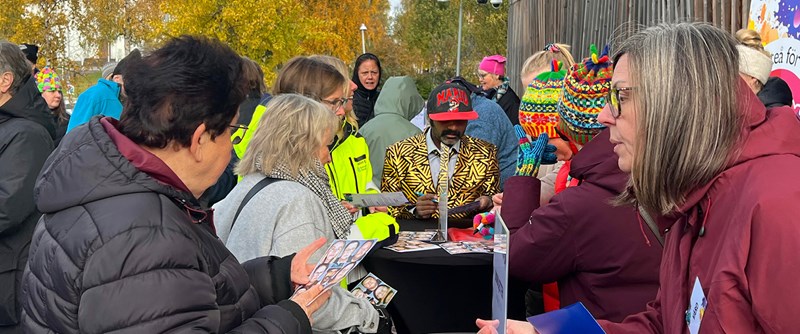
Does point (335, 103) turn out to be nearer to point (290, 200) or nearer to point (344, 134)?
point (344, 134)

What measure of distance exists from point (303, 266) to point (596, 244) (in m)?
1.15

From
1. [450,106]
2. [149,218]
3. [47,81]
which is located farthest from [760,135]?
[47,81]

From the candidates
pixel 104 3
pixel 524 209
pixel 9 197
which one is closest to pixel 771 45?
pixel 524 209

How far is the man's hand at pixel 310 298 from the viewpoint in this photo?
2647mm

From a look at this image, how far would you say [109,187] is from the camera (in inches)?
79.9

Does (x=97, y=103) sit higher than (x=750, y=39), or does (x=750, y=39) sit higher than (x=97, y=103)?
(x=750, y=39)

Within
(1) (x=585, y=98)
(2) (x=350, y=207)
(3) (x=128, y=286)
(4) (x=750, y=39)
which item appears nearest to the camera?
(3) (x=128, y=286)

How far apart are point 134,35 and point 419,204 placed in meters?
21.6

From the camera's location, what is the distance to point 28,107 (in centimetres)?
445

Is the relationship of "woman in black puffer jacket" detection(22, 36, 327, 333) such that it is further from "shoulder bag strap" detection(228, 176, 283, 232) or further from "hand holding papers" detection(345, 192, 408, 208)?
"hand holding papers" detection(345, 192, 408, 208)

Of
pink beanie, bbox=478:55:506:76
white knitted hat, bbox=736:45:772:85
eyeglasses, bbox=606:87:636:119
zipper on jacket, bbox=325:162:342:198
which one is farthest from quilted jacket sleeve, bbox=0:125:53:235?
pink beanie, bbox=478:55:506:76

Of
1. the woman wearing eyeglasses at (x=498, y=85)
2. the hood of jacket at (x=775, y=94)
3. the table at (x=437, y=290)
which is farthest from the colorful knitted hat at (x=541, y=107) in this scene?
the woman wearing eyeglasses at (x=498, y=85)

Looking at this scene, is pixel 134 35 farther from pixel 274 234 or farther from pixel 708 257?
pixel 708 257

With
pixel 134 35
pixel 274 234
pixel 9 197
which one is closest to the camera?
pixel 274 234
